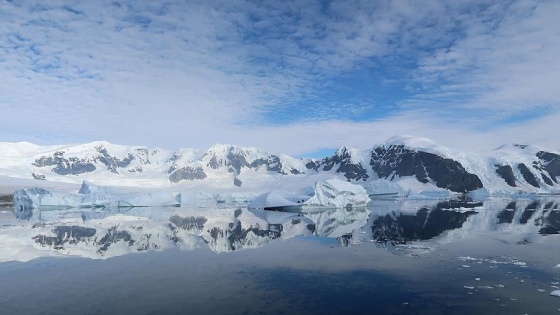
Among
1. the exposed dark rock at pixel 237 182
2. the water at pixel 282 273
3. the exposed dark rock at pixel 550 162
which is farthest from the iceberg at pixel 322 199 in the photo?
the exposed dark rock at pixel 550 162

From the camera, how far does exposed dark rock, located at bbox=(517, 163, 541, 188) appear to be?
14100cm

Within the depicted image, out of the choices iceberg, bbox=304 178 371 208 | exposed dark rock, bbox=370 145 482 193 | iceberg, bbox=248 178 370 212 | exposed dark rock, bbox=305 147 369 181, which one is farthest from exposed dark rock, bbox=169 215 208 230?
exposed dark rock, bbox=305 147 369 181

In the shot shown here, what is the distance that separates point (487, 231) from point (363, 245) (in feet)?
30.2

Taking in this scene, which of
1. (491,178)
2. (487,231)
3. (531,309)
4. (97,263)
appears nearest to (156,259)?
(97,263)

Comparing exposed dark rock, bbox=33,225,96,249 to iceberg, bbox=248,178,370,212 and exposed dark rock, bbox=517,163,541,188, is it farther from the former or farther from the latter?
exposed dark rock, bbox=517,163,541,188

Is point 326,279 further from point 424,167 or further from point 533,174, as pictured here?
point 533,174

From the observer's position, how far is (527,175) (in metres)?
142

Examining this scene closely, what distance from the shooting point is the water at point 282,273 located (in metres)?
9.21

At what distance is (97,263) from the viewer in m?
14.1

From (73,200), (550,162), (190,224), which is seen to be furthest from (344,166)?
(190,224)

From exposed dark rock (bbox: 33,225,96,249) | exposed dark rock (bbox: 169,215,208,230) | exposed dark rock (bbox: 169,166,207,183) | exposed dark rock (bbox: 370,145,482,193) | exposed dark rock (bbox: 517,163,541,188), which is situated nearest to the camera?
exposed dark rock (bbox: 33,225,96,249)

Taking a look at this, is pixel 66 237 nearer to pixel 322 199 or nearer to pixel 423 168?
pixel 322 199

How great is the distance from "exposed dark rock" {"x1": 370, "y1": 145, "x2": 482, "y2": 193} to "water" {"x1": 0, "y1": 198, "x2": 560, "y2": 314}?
121425 millimetres

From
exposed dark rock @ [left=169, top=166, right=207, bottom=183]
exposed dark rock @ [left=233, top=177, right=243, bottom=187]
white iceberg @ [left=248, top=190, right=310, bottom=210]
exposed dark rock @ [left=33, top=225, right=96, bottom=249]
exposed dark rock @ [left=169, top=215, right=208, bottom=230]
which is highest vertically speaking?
exposed dark rock @ [left=169, top=166, right=207, bottom=183]
